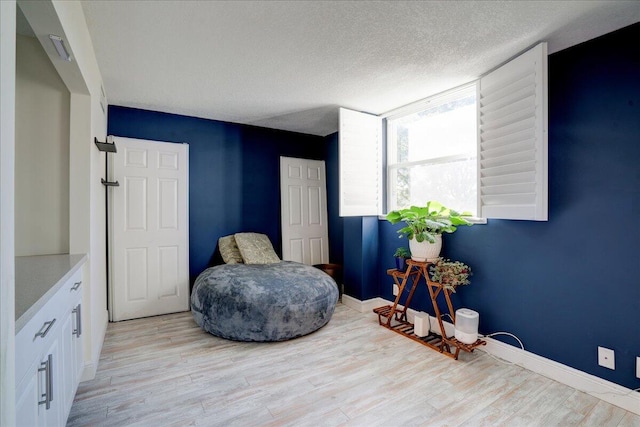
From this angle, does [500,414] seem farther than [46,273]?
Yes

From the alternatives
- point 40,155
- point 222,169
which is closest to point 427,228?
point 222,169

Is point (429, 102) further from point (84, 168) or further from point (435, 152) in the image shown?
point (84, 168)

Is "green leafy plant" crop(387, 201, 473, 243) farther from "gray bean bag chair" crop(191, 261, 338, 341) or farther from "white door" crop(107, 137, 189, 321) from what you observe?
"white door" crop(107, 137, 189, 321)

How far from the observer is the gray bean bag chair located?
2.74 m

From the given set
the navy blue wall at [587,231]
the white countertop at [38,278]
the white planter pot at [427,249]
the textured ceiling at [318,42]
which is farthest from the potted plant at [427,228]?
the white countertop at [38,278]

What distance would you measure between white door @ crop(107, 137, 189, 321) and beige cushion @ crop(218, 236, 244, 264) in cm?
42

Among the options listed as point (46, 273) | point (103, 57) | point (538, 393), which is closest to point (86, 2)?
point (103, 57)

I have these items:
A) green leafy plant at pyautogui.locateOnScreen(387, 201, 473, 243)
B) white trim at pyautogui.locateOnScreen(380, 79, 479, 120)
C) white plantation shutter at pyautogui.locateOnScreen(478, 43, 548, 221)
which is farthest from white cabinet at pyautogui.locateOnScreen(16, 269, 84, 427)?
white trim at pyautogui.locateOnScreen(380, 79, 479, 120)

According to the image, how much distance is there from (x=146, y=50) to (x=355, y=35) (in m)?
1.52

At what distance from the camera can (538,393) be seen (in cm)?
203

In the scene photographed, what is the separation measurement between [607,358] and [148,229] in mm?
4229

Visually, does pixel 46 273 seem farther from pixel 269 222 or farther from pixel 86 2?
pixel 269 222

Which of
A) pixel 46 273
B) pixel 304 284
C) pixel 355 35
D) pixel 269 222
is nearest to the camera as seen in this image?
pixel 46 273

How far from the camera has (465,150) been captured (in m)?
2.88
